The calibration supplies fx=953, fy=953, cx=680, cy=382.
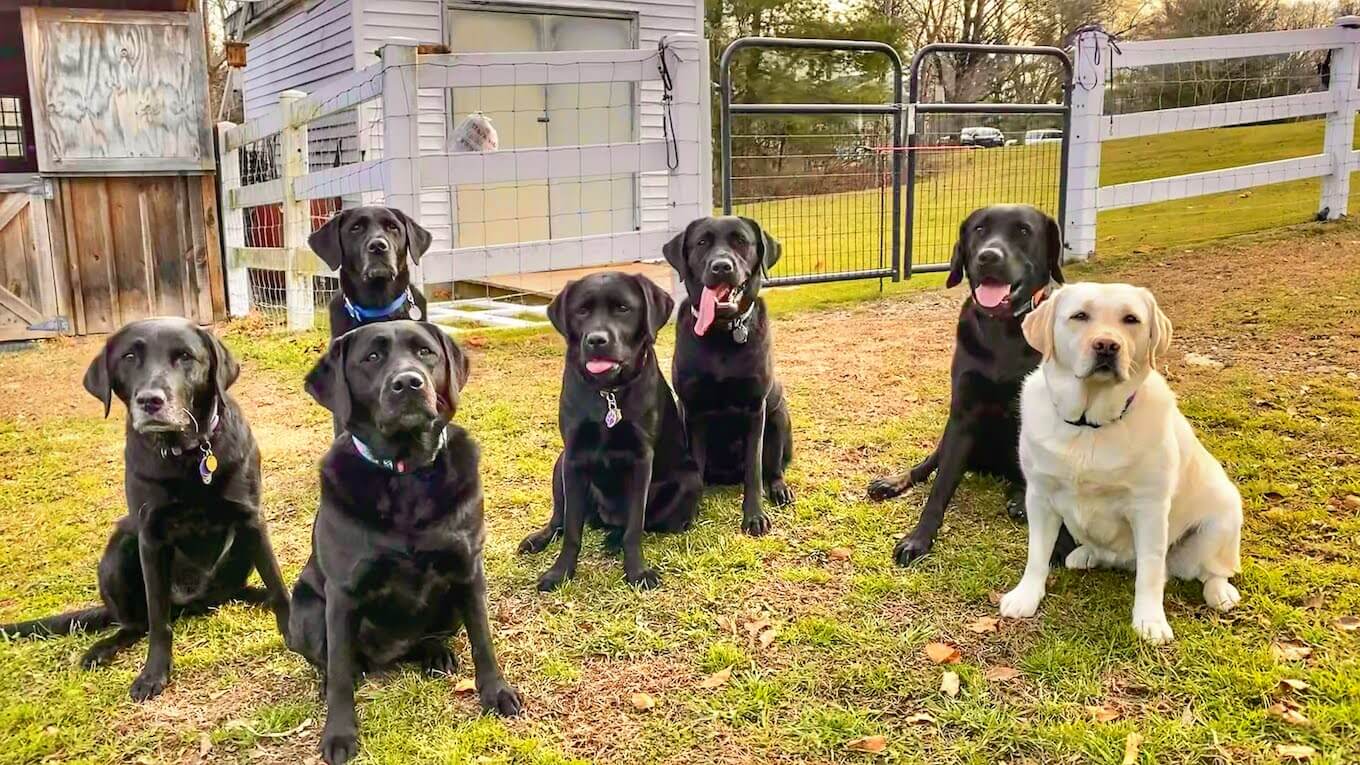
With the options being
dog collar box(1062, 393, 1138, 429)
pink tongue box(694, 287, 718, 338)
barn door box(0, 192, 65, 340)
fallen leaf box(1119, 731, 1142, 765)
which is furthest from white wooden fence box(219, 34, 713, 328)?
fallen leaf box(1119, 731, 1142, 765)

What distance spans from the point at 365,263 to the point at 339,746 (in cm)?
249

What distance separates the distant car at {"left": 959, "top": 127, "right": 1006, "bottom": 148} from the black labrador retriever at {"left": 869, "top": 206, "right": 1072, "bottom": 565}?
22.2 ft

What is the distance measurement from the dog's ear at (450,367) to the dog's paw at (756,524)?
1509mm

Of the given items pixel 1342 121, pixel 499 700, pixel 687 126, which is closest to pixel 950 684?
pixel 499 700

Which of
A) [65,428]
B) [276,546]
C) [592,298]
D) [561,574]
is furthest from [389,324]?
[65,428]

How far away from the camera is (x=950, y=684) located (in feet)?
8.80

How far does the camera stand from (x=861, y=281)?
9.60 meters

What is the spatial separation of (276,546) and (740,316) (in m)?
2.14

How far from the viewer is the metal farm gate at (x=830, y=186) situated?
821cm

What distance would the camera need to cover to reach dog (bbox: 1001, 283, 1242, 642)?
2727mm

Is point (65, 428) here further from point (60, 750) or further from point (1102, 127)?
point (1102, 127)

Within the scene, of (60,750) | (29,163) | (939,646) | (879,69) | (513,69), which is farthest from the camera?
(879,69)

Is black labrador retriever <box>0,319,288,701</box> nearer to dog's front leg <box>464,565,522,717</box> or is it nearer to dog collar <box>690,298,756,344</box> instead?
dog's front leg <box>464,565,522,717</box>

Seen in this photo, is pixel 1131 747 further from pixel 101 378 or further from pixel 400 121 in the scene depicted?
pixel 400 121
